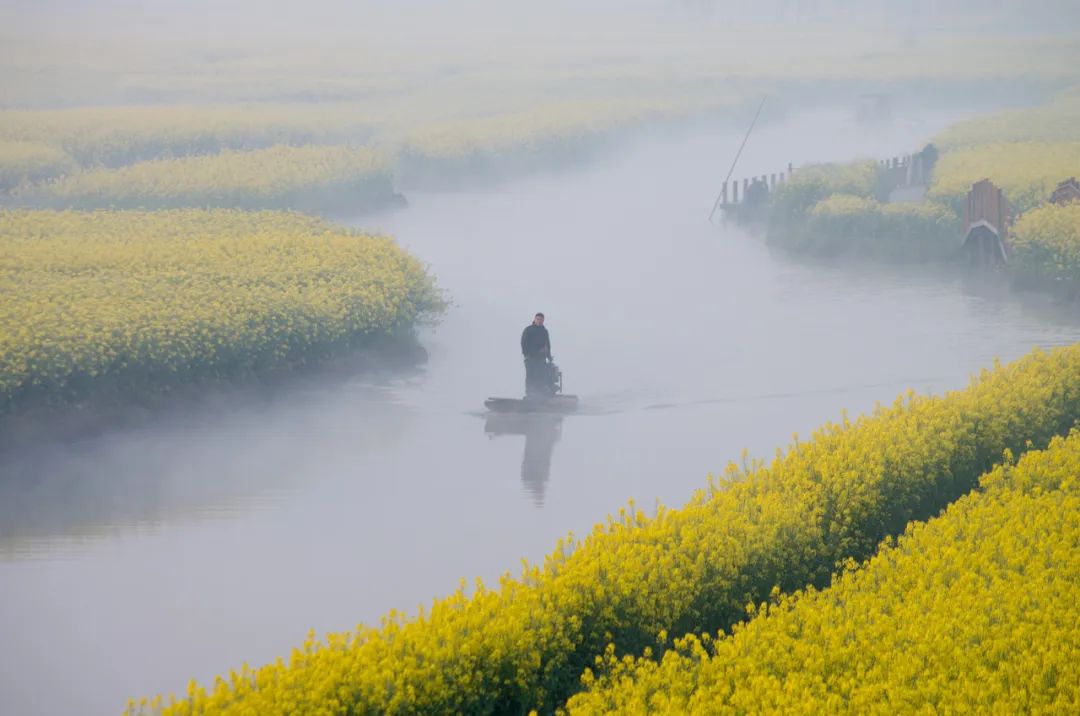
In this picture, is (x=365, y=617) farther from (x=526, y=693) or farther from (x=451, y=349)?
(x=451, y=349)

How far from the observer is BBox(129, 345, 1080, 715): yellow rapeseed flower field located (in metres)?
6.79

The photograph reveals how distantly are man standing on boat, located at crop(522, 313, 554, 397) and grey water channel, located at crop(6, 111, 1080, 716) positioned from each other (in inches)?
21.6

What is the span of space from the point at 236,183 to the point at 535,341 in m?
18.8

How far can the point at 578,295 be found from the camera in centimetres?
2680

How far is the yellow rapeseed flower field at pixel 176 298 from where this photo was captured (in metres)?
16.2

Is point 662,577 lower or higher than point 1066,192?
lower

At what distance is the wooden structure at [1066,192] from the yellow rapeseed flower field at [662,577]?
16.3 meters

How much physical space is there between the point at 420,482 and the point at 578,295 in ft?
41.0

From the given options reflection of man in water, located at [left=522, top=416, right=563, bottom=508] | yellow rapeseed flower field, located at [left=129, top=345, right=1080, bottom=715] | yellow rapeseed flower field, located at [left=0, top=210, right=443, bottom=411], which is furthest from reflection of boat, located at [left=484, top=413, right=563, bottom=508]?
yellow rapeseed flower field, located at [left=129, top=345, right=1080, bottom=715]

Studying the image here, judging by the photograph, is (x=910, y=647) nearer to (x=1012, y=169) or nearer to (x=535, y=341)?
(x=535, y=341)

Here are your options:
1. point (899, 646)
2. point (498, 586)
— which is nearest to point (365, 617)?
point (498, 586)

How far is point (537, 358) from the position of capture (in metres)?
16.7

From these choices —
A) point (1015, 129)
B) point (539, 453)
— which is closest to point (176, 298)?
point (539, 453)

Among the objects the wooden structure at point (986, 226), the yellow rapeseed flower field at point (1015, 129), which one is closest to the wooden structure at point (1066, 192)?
the wooden structure at point (986, 226)
